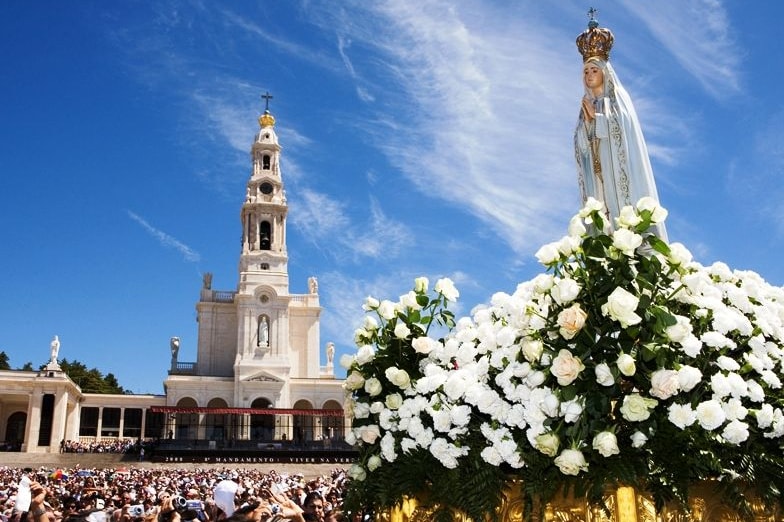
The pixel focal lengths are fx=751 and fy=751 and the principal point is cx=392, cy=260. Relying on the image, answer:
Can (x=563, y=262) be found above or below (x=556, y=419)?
above

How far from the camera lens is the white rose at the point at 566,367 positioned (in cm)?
384

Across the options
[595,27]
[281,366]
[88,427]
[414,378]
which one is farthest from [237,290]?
[414,378]

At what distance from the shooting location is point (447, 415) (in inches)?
179

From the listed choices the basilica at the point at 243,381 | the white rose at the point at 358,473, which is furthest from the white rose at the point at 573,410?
the basilica at the point at 243,381

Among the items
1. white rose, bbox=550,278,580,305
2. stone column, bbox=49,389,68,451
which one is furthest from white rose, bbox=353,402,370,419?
stone column, bbox=49,389,68,451

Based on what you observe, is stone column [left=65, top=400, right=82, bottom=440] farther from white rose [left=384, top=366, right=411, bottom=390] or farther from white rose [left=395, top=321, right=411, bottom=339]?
white rose [left=384, top=366, right=411, bottom=390]

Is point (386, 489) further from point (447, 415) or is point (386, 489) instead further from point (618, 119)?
point (618, 119)

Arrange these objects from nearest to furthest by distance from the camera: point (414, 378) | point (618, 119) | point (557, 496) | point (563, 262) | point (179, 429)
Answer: point (557, 496) → point (563, 262) → point (414, 378) → point (618, 119) → point (179, 429)

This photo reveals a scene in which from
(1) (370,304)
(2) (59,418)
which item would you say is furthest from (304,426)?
(1) (370,304)

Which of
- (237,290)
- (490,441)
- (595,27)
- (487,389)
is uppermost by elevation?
(237,290)

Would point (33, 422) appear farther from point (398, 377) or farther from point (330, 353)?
point (398, 377)

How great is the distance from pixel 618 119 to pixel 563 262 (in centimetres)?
676

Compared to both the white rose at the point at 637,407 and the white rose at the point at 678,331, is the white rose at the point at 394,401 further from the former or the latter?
the white rose at the point at 678,331

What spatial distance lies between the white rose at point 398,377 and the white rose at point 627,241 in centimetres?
172
